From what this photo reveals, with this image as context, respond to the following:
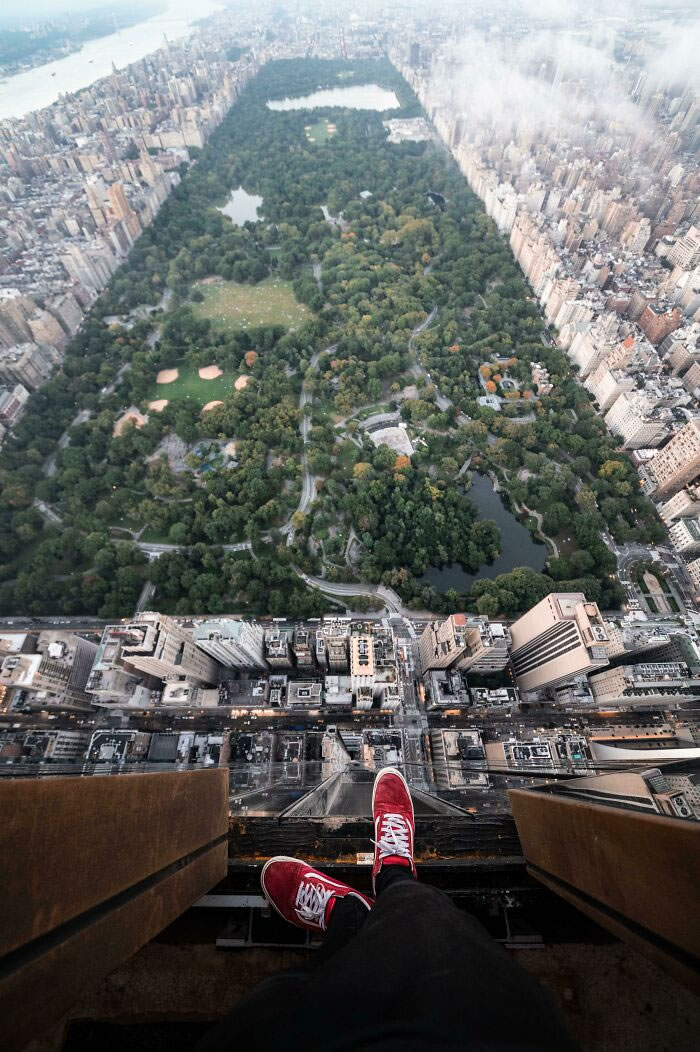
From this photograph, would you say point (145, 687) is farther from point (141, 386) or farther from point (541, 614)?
point (141, 386)

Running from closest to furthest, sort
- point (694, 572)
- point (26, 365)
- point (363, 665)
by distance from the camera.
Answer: point (363, 665) < point (694, 572) < point (26, 365)

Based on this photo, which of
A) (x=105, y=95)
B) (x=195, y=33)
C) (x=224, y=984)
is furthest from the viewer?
(x=195, y=33)

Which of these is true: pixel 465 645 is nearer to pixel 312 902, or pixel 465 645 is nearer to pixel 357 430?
pixel 312 902

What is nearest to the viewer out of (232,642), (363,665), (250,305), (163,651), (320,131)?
(163,651)

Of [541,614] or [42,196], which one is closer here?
[541,614]

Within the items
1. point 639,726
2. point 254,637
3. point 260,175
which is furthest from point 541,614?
point 260,175

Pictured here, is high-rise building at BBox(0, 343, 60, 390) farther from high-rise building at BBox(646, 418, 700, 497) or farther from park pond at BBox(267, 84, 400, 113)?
park pond at BBox(267, 84, 400, 113)

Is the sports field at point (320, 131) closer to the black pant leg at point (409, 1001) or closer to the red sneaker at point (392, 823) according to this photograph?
the red sneaker at point (392, 823)

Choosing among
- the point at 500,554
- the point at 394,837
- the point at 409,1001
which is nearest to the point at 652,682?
the point at 500,554
